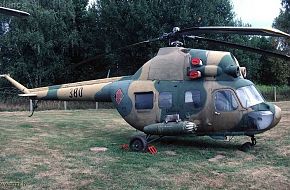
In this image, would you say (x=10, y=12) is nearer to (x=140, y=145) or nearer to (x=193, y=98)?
(x=140, y=145)

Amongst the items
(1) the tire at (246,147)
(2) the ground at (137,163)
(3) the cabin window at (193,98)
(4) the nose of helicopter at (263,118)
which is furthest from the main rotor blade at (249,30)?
(1) the tire at (246,147)

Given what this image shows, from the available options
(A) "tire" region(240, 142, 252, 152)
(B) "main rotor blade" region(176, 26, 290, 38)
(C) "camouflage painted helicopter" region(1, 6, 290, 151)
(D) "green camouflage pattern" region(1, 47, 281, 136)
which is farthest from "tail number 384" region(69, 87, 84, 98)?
(A) "tire" region(240, 142, 252, 152)

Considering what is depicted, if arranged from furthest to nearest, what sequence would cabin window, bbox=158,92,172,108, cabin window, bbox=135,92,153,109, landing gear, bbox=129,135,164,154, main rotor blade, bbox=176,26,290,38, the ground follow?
cabin window, bbox=135,92,153,109 < cabin window, bbox=158,92,172,108 < landing gear, bbox=129,135,164,154 < main rotor blade, bbox=176,26,290,38 < the ground

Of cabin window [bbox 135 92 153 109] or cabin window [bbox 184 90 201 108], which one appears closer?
cabin window [bbox 184 90 201 108]

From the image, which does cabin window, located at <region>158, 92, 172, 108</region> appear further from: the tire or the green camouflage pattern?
the tire

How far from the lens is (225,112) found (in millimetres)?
9062

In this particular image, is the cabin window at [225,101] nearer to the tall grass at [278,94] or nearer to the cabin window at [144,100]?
the cabin window at [144,100]

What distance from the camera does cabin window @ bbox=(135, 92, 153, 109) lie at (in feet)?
32.5

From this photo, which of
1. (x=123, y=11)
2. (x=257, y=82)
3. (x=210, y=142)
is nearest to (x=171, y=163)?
(x=210, y=142)

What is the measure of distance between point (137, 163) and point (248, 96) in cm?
317

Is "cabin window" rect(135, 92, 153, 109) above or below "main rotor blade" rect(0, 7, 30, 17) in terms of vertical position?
below

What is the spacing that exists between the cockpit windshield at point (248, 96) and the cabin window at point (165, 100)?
1687 mm

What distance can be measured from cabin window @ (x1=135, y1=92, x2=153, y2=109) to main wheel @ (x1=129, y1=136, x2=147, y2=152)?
946 millimetres

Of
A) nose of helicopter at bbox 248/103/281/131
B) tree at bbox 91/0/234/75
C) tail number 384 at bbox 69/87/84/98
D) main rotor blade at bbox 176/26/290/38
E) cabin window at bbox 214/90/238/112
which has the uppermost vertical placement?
tree at bbox 91/0/234/75
